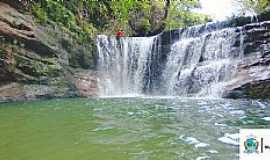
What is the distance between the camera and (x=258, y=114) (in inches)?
302

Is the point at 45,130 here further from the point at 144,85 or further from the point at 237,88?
the point at 144,85

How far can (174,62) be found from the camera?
16.4 meters

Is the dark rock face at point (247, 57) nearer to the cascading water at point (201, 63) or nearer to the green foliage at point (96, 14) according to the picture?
the cascading water at point (201, 63)

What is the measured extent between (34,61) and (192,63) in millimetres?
6161

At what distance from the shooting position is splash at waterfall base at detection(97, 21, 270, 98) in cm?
1255

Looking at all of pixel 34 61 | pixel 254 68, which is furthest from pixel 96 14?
pixel 254 68

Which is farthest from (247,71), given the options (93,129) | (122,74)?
(93,129)

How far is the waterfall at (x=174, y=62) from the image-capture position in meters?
14.1

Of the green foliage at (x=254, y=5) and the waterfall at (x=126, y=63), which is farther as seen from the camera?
the green foliage at (x=254, y=5)

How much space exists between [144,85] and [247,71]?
5.45 meters

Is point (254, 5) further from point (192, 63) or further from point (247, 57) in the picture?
point (247, 57)
